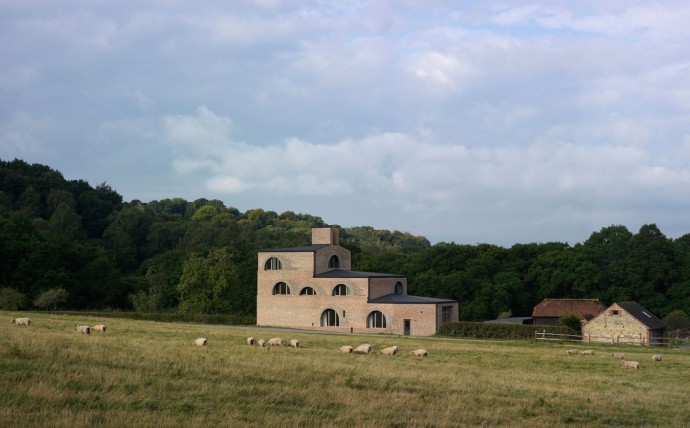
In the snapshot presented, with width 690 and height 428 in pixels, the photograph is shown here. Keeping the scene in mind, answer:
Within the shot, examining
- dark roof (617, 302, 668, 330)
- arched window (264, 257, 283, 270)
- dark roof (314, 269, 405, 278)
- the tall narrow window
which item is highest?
arched window (264, 257, 283, 270)

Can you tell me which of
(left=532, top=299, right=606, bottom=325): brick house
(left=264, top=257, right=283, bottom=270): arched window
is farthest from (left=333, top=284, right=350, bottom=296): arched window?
(left=532, top=299, right=606, bottom=325): brick house

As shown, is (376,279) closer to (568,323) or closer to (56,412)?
(568,323)

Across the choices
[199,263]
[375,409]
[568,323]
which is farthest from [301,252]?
[375,409]

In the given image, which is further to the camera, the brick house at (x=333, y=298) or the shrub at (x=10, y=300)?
the brick house at (x=333, y=298)

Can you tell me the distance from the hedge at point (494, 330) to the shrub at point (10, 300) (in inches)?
1486

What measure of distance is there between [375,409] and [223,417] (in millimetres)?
3792

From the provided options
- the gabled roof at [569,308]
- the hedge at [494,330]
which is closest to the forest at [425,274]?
the gabled roof at [569,308]

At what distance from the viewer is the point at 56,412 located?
48.2ft

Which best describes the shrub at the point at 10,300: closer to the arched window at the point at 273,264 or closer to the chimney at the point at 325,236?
the arched window at the point at 273,264

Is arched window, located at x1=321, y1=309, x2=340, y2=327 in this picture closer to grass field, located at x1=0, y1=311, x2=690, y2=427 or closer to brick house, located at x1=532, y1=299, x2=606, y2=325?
brick house, located at x1=532, y1=299, x2=606, y2=325

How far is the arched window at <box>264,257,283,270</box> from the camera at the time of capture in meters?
73.0

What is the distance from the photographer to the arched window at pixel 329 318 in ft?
228

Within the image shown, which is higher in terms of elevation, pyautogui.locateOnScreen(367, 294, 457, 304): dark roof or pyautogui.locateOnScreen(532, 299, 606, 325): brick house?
pyautogui.locateOnScreen(367, 294, 457, 304): dark roof

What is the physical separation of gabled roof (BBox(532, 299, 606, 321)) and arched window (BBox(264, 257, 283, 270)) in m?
28.4
